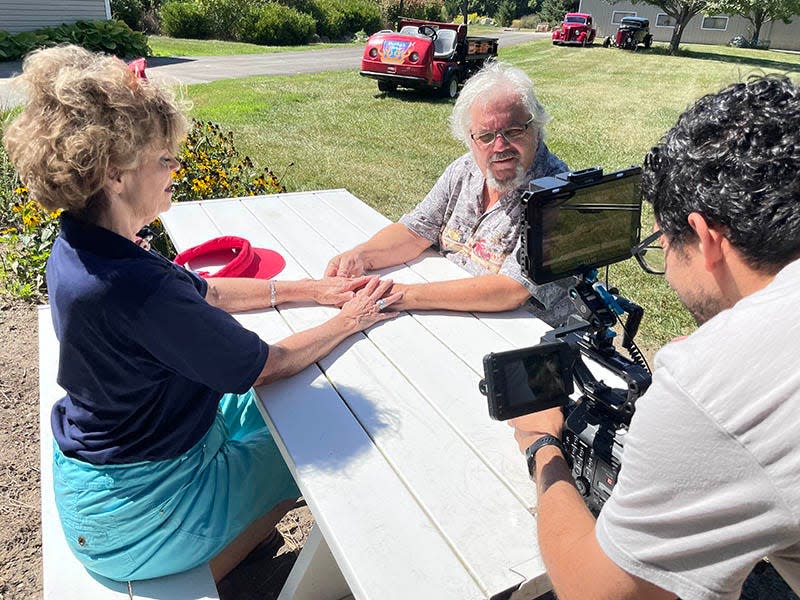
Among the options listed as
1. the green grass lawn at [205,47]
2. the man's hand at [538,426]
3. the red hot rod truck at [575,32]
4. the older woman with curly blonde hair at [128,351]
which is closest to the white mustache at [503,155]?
the older woman with curly blonde hair at [128,351]

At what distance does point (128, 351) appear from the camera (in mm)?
1590

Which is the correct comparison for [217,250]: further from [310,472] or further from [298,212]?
[310,472]

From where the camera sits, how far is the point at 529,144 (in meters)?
2.54

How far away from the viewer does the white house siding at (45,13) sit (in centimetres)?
1666

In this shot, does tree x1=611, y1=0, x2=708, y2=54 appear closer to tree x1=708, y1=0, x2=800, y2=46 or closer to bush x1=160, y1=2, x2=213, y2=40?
tree x1=708, y1=0, x2=800, y2=46

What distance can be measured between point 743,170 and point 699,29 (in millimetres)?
43261

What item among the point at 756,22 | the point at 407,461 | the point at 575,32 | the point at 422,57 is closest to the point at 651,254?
the point at 407,461

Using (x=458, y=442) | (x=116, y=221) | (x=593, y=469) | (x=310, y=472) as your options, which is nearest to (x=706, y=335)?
(x=593, y=469)

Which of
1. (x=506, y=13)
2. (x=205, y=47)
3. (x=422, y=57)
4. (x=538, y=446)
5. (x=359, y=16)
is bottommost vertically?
(x=205, y=47)

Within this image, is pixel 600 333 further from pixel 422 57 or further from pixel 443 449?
pixel 422 57

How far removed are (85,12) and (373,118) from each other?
486 inches

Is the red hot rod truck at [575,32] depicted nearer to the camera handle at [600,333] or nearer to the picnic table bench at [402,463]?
the picnic table bench at [402,463]

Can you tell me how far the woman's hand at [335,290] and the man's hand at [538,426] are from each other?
1.02 metres

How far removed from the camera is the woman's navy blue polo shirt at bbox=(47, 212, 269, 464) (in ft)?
5.04
